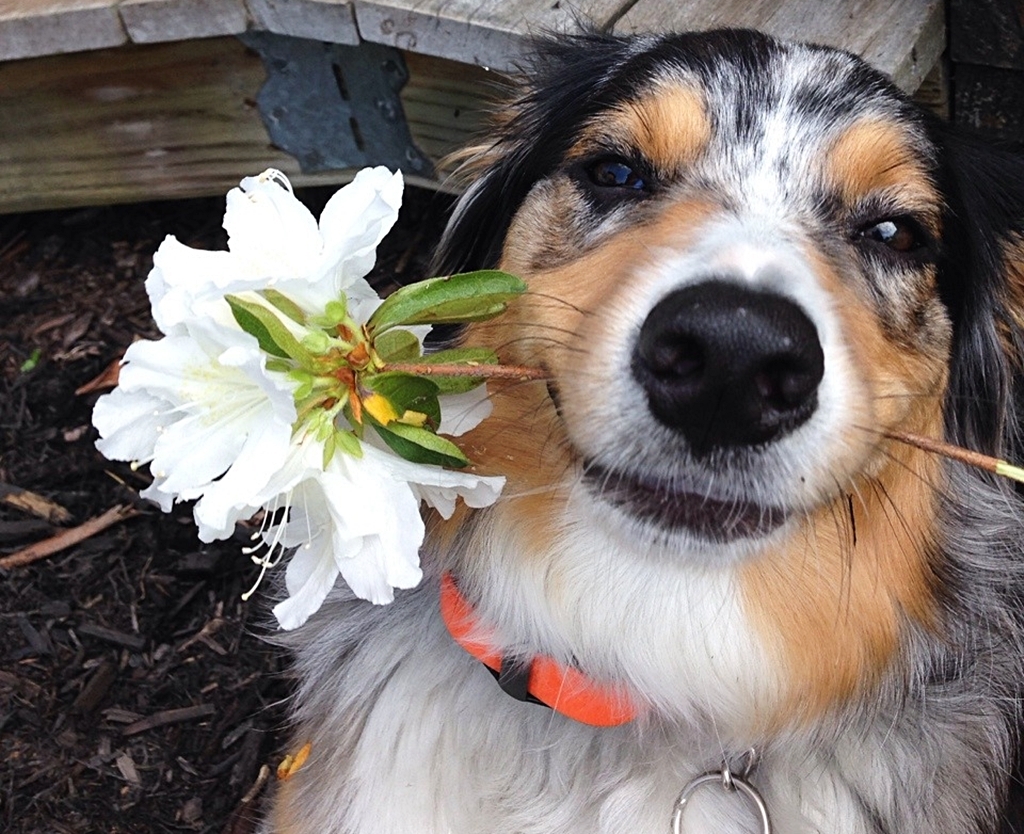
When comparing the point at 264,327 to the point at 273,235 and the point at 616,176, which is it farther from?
the point at 616,176

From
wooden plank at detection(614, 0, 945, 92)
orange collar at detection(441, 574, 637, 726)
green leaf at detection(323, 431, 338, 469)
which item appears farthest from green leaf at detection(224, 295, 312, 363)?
wooden plank at detection(614, 0, 945, 92)

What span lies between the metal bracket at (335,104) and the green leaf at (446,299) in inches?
87.1

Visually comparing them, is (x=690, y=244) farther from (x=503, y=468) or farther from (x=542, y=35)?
(x=542, y=35)

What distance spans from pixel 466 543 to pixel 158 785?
152 cm

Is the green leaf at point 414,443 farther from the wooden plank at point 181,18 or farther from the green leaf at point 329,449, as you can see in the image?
the wooden plank at point 181,18

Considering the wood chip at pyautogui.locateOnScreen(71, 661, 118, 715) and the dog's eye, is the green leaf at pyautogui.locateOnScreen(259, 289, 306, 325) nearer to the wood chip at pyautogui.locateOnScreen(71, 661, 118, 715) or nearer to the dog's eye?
the dog's eye

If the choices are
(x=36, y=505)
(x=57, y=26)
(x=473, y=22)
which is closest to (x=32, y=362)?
(x=36, y=505)

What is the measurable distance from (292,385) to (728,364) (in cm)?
66

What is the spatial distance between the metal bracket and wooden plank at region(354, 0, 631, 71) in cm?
27

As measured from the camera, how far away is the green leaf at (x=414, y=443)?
6.16ft

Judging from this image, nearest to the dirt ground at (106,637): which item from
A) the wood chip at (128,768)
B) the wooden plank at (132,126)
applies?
the wood chip at (128,768)

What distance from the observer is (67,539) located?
12.5 ft

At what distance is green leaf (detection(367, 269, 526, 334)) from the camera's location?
1877 mm

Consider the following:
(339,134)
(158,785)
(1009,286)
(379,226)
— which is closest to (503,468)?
(379,226)
